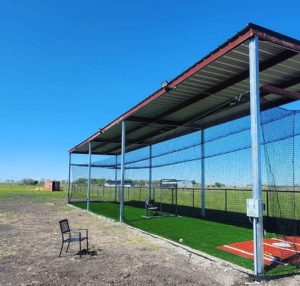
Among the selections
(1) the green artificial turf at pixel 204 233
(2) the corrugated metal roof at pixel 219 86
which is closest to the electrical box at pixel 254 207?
(1) the green artificial turf at pixel 204 233

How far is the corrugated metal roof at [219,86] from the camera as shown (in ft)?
26.6

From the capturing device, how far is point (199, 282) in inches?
251

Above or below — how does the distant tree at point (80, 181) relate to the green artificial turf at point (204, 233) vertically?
above

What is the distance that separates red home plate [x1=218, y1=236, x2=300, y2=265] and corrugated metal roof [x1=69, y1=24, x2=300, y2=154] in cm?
411

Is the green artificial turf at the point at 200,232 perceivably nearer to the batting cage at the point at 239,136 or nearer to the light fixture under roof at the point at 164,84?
the batting cage at the point at 239,136

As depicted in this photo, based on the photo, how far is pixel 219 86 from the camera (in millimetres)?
11461

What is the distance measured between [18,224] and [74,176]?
1636cm

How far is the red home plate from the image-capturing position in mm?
7895

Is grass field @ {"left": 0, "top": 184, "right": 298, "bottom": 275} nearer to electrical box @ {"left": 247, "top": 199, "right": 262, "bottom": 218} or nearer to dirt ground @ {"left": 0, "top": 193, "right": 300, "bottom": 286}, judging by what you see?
dirt ground @ {"left": 0, "top": 193, "right": 300, "bottom": 286}

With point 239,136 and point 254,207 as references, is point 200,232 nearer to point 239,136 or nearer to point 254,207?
point 239,136

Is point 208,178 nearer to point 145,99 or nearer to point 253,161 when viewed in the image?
point 145,99

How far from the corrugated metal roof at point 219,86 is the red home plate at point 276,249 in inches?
162

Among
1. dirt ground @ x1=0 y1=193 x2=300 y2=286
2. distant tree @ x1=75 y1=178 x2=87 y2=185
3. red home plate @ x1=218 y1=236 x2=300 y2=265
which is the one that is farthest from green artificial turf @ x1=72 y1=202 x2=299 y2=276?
distant tree @ x1=75 y1=178 x2=87 y2=185

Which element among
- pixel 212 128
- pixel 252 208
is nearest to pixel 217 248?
pixel 252 208
